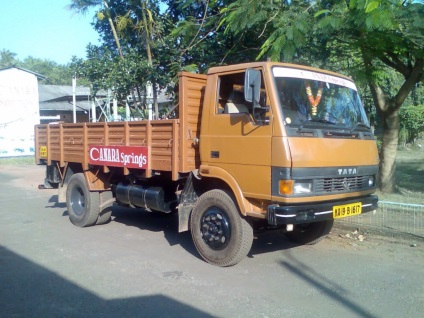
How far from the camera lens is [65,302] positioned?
15.9ft

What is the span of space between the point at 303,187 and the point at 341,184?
699mm

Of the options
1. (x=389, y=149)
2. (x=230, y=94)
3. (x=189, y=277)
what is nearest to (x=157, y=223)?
(x=189, y=277)

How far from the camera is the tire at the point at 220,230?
5.81 metres

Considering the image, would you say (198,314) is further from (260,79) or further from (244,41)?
(244,41)

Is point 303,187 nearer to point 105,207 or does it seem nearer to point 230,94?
point 230,94

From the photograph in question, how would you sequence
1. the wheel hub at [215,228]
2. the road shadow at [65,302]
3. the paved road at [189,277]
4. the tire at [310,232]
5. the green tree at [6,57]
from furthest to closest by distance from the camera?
the green tree at [6,57], the tire at [310,232], the wheel hub at [215,228], the paved road at [189,277], the road shadow at [65,302]

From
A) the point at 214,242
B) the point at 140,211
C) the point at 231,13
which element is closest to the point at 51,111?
the point at 140,211

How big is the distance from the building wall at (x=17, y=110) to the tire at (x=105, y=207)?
2323 centimetres

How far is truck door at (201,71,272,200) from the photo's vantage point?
5.53 meters

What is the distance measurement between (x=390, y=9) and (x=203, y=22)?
4.44m

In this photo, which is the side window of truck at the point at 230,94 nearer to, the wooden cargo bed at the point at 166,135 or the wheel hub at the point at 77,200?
the wooden cargo bed at the point at 166,135

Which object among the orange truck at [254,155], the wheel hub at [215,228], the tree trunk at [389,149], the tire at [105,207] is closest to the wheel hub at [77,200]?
the tire at [105,207]

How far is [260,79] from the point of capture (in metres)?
5.49

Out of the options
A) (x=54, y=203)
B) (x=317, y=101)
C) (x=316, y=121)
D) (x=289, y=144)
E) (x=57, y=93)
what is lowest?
(x=54, y=203)
